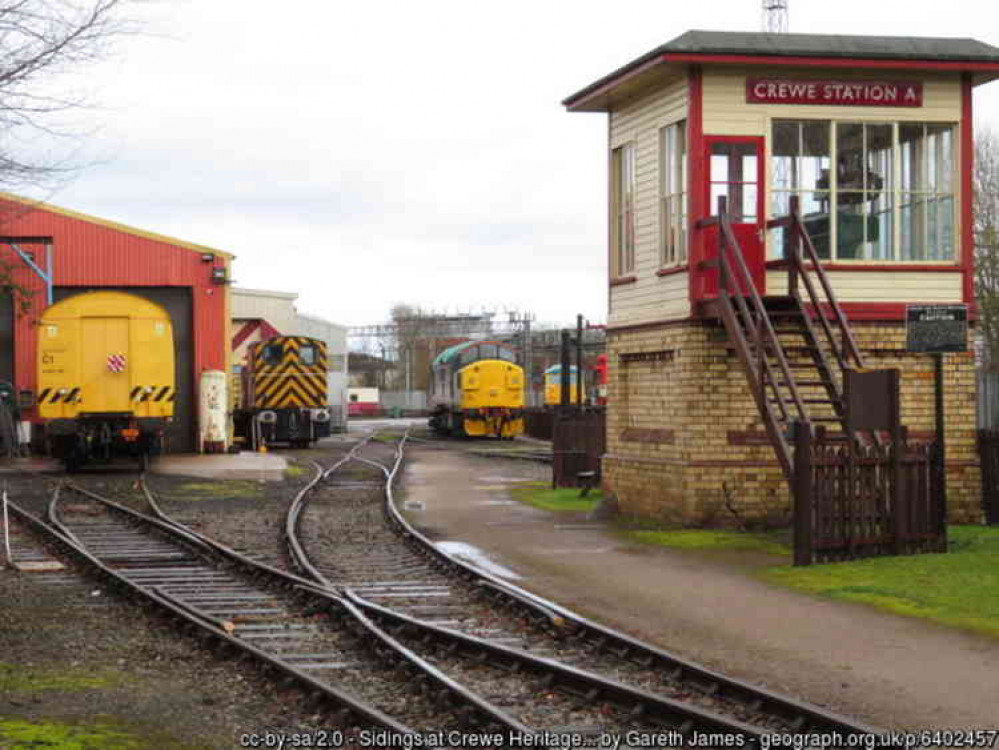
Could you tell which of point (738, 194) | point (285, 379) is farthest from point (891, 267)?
point (285, 379)

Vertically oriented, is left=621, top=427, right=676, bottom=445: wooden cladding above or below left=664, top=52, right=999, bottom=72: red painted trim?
below

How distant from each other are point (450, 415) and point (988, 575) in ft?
130

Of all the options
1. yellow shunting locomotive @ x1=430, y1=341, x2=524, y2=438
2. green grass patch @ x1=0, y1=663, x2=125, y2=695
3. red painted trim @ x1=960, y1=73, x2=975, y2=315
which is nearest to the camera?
green grass patch @ x1=0, y1=663, x2=125, y2=695

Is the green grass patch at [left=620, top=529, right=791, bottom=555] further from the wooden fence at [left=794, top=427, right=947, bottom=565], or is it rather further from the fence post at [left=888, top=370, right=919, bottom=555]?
the fence post at [left=888, top=370, right=919, bottom=555]

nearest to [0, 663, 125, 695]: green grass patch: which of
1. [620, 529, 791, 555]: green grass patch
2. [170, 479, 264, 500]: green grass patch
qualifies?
[620, 529, 791, 555]: green grass patch

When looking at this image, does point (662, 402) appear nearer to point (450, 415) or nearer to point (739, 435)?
point (739, 435)

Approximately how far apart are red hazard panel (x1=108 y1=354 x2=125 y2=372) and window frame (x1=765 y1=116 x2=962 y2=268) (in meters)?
14.7

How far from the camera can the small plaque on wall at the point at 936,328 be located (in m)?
13.7

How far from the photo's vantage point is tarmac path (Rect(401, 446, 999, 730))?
7.71 m

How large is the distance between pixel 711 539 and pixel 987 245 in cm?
2754

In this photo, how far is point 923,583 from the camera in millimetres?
11930

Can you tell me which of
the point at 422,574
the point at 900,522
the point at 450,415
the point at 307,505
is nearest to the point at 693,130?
the point at 900,522

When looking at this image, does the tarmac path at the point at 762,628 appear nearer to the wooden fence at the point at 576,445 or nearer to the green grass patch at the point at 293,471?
the wooden fence at the point at 576,445

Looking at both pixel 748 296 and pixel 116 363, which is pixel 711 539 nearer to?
pixel 748 296
